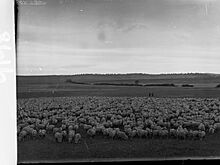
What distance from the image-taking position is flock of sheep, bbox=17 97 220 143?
228cm

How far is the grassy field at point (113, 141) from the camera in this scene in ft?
7.40

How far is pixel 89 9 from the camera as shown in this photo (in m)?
2.32

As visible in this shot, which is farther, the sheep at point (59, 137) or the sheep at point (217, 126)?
the sheep at point (217, 126)

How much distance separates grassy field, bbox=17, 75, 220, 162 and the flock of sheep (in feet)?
0.11

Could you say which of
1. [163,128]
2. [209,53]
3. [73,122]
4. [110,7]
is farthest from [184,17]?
[73,122]

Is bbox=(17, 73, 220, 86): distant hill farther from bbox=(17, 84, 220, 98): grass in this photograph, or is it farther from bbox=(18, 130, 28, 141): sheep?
bbox=(18, 130, 28, 141): sheep

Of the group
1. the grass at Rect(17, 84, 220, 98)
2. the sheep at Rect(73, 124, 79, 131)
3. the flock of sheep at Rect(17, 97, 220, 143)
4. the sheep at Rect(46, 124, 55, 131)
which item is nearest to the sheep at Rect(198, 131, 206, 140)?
the flock of sheep at Rect(17, 97, 220, 143)

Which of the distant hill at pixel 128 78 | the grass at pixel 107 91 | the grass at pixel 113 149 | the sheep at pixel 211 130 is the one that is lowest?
the grass at pixel 113 149

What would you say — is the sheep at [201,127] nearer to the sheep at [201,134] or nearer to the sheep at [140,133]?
the sheep at [201,134]

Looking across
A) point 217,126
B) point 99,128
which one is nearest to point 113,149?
point 99,128

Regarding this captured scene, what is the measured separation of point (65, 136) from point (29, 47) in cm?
58

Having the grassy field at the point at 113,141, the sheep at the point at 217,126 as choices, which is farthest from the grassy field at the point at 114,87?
the sheep at the point at 217,126

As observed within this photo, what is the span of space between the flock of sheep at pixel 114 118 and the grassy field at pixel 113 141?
3cm

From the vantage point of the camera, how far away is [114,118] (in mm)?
2328
